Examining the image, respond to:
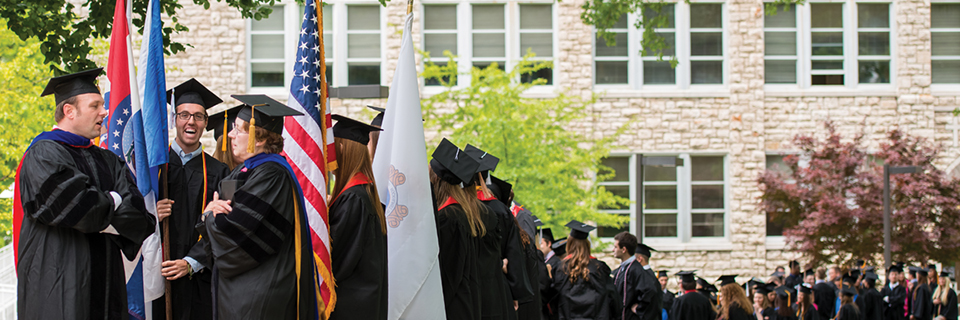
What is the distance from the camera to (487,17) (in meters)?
20.1

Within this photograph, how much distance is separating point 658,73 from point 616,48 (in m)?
1.26

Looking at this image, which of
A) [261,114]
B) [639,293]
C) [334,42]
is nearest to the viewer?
[261,114]

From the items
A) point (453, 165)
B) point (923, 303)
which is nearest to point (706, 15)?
point (923, 303)

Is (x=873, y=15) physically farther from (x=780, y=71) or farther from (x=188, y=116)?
(x=188, y=116)

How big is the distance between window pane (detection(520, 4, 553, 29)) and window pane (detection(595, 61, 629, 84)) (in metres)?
1.67

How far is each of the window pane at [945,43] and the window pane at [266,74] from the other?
55.8ft

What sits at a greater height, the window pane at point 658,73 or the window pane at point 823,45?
the window pane at point 823,45

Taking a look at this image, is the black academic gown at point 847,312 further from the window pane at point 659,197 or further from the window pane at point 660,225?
the window pane at point 659,197

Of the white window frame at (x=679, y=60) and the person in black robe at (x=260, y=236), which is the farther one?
the white window frame at (x=679, y=60)

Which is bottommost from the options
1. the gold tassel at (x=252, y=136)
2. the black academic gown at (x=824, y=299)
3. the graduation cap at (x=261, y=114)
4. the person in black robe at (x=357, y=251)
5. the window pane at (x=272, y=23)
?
the black academic gown at (x=824, y=299)

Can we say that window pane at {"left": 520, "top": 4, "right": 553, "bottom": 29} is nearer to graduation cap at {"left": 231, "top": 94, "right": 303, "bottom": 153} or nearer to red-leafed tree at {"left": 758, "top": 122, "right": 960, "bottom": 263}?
red-leafed tree at {"left": 758, "top": 122, "right": 960, "bottom": 263}

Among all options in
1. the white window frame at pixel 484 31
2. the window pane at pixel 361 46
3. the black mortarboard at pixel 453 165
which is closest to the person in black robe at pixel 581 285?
the black mortarboard at pixel 453 165

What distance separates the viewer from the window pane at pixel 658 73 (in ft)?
66.7

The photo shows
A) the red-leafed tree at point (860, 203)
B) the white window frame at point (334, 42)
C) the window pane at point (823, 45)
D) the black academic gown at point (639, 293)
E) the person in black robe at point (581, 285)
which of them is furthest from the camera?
the window pane at point (823, 45)
